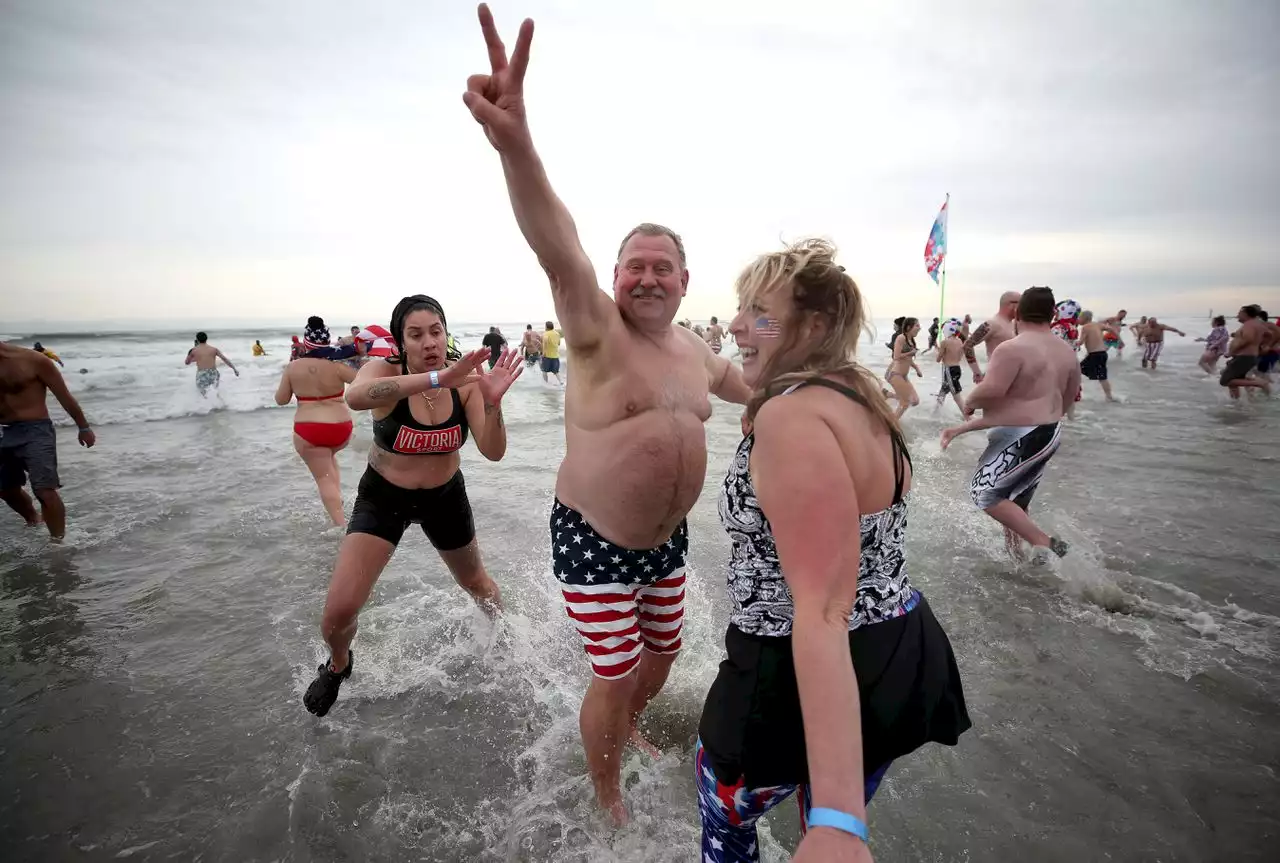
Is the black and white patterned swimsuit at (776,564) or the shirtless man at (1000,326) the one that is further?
the shirtless man at (1000,326)

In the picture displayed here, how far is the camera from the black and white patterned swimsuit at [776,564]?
140cm

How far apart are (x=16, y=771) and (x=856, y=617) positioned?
3954 mm

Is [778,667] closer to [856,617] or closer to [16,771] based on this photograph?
[856,617]

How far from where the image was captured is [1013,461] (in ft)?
14.1

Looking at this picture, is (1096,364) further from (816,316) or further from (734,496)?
(734,496)

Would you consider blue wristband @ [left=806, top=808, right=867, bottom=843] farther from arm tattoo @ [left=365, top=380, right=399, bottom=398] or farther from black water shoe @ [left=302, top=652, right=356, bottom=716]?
black water shoe @ [left=302, top=652, right=356, bottom=716]

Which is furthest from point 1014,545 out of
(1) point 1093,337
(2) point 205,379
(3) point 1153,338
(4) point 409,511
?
(3) point 1153,338

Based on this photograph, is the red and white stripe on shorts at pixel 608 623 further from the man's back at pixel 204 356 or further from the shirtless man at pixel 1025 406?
the man's back at pixel 204 356

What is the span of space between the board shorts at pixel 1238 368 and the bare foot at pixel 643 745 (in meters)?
15.1

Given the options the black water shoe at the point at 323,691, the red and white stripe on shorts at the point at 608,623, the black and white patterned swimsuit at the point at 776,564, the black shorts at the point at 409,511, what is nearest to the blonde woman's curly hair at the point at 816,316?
the black and white patterned swimsuit at the point at 776,564

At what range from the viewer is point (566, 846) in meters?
2.33

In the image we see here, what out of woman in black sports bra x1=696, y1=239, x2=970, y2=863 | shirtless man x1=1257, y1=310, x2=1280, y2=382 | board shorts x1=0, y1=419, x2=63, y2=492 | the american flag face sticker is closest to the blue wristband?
woman in black sports bra x1=696, y1=239, x2=970, y2=863

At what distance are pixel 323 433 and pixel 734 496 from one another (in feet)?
17.1

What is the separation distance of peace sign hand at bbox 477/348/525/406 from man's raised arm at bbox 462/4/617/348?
964 millimetres
